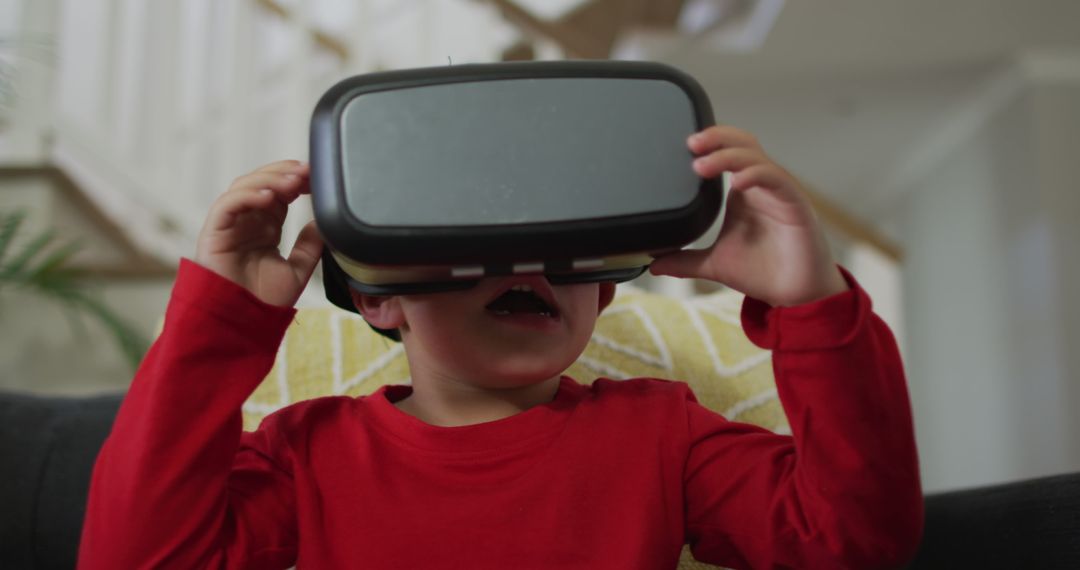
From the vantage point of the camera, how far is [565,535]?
0.59 metres

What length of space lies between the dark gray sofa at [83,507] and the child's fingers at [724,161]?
35 centimetres

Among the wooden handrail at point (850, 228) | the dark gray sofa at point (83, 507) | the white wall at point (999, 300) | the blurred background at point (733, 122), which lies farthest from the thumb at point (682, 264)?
the white wall at point (999, 300)

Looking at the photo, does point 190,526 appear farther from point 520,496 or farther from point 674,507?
point 674,507

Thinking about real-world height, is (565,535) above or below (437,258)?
below

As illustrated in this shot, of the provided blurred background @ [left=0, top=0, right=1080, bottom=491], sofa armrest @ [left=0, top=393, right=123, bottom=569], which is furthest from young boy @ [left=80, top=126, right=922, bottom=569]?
blurred background @ [left=0, top=0, right=1080, bottom=491]

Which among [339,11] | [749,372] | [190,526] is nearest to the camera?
[190,526]

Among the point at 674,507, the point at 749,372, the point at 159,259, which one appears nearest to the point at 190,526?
the point at 674,507

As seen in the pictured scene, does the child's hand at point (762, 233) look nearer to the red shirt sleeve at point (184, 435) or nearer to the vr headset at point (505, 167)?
the vr headset at point (505, 167)

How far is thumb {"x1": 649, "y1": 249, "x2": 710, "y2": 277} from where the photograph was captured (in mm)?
564

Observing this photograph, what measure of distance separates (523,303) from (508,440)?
→ 0.10m

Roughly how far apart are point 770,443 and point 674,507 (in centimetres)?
8

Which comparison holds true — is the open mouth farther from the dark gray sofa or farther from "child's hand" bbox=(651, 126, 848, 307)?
the dark gray sofa

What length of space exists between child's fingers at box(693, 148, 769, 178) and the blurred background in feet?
3.80

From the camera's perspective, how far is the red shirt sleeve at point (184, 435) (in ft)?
1.78
